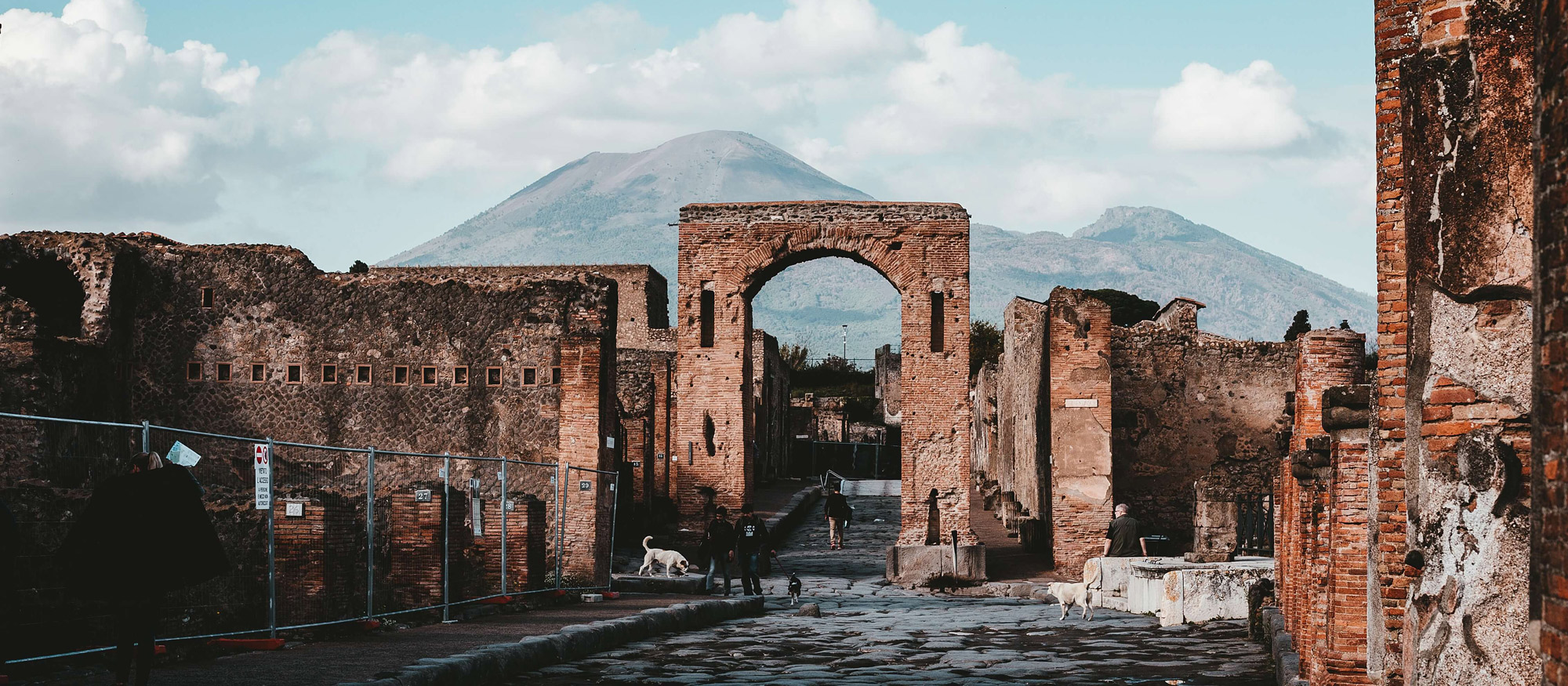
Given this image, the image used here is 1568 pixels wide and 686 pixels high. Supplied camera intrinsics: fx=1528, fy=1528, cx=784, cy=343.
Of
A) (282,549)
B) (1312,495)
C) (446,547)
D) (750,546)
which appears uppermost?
(1312,495)

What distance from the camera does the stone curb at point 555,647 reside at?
28.9 ft


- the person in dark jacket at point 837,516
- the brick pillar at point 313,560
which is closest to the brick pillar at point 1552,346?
the brick pillar at point 313,560

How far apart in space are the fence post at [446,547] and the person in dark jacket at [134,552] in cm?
550

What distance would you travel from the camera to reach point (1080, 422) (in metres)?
22.9

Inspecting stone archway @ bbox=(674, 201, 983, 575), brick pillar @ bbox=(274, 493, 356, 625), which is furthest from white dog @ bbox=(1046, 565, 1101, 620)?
stone archway @ bbox=(674, 201, 983, 575)

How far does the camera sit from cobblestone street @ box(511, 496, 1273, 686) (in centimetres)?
1038

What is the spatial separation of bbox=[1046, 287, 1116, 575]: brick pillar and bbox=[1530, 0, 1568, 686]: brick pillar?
62.7ft

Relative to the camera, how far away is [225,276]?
2339 cm

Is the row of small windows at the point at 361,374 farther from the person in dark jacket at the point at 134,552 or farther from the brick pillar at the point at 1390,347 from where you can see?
the brick pillar at the point at 1390,347

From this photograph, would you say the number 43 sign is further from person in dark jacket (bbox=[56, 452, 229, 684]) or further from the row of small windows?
the row of small windows

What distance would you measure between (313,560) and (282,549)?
0.28m

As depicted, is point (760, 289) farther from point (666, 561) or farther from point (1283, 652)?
point (1283, 652)

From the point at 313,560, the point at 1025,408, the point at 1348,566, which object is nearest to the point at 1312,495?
the point at 1348,566

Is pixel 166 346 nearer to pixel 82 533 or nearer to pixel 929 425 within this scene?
pixel 929 425
